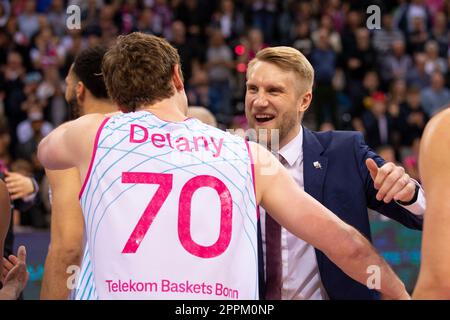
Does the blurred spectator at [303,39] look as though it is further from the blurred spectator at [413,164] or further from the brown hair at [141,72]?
the brown hair at [141,72]

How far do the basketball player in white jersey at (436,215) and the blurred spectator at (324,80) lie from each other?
36.7ft

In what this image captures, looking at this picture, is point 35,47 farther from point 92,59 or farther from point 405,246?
point 92,59

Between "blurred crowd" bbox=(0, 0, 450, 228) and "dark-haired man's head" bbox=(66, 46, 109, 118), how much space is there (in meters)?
7.38

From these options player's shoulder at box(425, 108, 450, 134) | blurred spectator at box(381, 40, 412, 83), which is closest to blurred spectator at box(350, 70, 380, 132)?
blurred spectator at box(381, 40, 412, 83)

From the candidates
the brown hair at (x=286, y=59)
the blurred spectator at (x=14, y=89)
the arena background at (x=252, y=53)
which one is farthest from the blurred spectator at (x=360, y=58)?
the brown hair at (x=286, y=59)

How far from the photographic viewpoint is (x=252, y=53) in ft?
48.6

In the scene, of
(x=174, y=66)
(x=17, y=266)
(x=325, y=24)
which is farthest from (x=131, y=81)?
(x=325, y=24)

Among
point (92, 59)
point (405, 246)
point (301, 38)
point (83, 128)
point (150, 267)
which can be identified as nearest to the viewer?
point (150, 267)

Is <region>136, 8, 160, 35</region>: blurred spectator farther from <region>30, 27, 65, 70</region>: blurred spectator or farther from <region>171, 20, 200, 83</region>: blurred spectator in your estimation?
<region>30, 27, 65, 70</region>: blurred spectator

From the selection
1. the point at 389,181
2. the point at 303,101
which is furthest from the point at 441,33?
the point at 389,181

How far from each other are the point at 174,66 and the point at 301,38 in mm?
12067

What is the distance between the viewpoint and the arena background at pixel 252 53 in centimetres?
1377

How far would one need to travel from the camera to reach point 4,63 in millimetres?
14242

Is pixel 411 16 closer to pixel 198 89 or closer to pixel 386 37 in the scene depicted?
pixel 386 37
